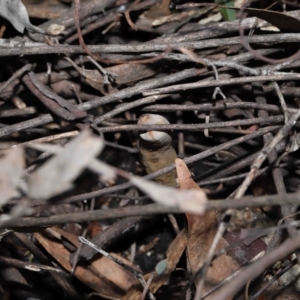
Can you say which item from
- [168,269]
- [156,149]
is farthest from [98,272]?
[156,149]

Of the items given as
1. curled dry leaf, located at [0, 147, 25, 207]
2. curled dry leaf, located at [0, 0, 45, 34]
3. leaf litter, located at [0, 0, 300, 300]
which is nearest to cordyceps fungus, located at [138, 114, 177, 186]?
leaf litter, located at [0, 0, 300, 300]

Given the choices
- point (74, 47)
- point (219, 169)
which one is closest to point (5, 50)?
point (74, 47)

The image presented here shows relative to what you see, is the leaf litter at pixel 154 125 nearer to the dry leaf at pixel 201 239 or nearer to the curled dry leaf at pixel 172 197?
the dry leaf at pixel 201 239

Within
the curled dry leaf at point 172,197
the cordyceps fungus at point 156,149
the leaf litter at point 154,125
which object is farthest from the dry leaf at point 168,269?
the curled dry leaf at point 172,197

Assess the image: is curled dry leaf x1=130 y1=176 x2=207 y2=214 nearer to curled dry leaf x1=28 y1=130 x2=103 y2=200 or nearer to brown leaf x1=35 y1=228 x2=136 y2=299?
curled dry leaf x1=28 y1=130 x2=103 y2=200

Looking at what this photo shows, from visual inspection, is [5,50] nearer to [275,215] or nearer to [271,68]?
[271,68]
